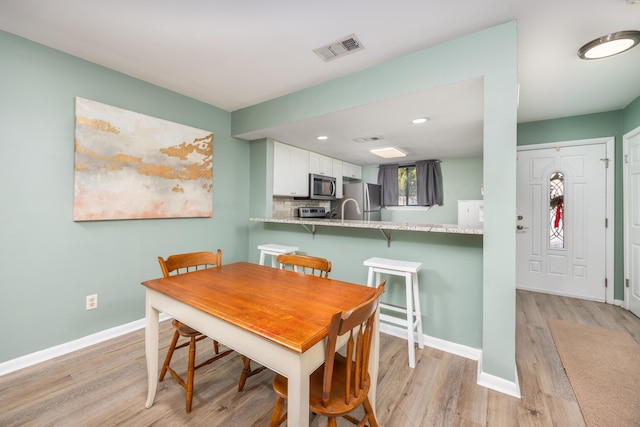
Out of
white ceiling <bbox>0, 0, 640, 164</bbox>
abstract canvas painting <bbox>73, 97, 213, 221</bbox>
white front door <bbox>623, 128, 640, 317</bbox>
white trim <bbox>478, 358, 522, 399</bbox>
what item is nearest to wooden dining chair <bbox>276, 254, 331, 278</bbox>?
white trim <bbox>478, 358, 522, 399</bbox>

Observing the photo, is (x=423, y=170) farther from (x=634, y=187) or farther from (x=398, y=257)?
(x=398, y=257)

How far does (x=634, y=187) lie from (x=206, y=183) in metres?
4.80

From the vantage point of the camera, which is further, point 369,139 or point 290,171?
point 290,171

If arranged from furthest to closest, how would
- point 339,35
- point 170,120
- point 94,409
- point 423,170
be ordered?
point 423,170 < point 170,120 < point 339,35 < point 94,409

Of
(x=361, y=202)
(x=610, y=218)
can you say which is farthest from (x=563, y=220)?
(x=361, y=202)

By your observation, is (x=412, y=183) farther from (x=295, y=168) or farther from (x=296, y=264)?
(x=296, y=264)

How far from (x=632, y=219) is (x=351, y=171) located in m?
3.91

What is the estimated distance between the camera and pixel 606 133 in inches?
128

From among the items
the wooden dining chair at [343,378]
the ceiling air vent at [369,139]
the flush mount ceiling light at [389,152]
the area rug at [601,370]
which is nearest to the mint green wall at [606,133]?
the area rug at [601,370]

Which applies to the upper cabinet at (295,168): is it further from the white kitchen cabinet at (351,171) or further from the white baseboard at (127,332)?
the white baseboard at (127,332)

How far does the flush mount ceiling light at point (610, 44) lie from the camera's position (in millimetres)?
1758

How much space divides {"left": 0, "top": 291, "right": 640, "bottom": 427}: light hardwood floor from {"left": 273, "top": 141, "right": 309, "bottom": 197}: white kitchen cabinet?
2.16 m

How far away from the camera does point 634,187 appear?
2.91 meters

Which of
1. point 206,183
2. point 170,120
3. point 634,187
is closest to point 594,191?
point 634,187
